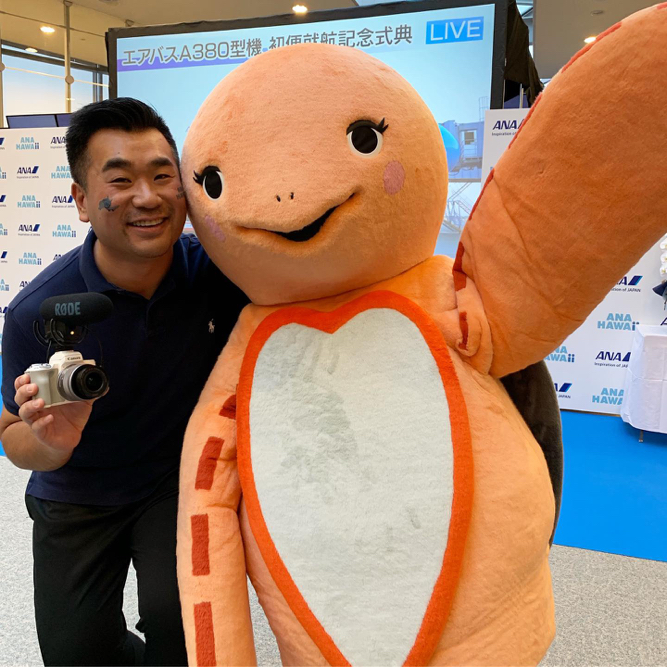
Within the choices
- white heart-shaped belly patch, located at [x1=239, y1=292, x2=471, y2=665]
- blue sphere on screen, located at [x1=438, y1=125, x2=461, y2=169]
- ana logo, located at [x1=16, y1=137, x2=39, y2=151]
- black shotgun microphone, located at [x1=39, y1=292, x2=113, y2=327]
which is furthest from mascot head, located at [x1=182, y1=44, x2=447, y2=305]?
ana logo, located at [x1=16, y1=137, x2=39, y2=151]

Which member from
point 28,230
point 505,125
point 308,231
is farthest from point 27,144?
point 308,231

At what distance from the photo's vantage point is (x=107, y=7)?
6.14 metres

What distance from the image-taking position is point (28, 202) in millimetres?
4031

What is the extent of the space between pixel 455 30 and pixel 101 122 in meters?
1.72

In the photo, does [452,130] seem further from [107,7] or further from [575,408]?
[107,7]

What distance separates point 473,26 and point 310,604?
7.31ft

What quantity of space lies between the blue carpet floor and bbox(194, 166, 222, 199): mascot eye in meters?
1.88

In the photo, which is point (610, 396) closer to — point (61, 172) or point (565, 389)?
point (565, 389)

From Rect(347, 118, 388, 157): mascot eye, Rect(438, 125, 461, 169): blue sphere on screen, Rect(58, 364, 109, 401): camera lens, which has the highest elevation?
Rect(438, 125, 461, 169): blue sphere on screen

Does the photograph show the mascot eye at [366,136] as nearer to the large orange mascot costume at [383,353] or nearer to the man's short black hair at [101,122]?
the large orange mascot costume at [383,353]

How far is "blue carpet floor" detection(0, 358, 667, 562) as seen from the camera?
214 centimetres

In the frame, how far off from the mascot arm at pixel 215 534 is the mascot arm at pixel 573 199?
0.44 m

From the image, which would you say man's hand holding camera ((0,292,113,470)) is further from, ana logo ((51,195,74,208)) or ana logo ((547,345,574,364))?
ana logo ((51,195,74,208))

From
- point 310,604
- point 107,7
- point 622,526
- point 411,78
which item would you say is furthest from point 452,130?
point 107,7
